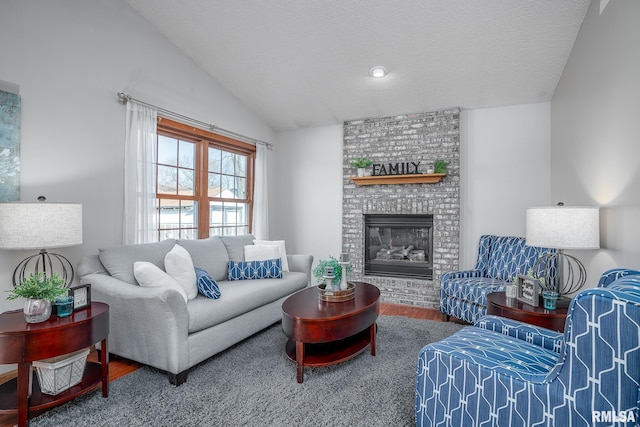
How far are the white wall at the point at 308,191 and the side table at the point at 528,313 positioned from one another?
2.70 m

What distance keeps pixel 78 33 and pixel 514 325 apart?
12.8 ft

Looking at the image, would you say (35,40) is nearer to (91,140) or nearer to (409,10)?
(91,140)

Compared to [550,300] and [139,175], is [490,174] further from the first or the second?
[139,175]

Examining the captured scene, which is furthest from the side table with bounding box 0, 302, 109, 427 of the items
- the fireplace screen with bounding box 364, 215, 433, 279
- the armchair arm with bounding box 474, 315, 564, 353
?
the fireplace screen with bounding box 364, 215, 433, 279

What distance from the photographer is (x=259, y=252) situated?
3.75 m

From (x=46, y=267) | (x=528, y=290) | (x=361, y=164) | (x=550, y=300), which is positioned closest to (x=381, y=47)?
(x=361, y=164)

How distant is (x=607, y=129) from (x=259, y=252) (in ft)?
10.5

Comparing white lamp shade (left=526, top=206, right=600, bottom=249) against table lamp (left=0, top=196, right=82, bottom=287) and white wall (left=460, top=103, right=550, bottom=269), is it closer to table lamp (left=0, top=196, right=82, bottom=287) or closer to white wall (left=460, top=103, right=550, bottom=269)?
white wall (left=460, top=103, right=550, bottom=269)

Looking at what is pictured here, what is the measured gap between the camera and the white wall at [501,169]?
399 centimetres

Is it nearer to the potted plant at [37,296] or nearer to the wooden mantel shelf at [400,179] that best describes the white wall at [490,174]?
the wooden mantel shelf at [400,179]

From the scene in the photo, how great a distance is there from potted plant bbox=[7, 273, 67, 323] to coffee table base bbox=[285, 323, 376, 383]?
4.96 ft

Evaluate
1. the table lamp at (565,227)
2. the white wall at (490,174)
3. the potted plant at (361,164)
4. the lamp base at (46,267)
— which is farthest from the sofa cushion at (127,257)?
the table lamp at (565,227)

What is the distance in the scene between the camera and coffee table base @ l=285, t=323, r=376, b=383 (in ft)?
7.58

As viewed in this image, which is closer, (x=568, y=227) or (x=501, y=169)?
(x=568, y=227)
